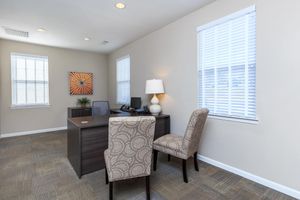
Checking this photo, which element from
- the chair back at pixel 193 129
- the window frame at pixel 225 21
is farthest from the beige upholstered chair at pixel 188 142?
the window frame at pixel 225 21

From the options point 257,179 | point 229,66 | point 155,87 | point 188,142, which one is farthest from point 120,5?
point 257,179

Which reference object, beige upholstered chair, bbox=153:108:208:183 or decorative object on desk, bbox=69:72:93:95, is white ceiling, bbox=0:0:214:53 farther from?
beige upholstered chair, bbox=153:108:208:183

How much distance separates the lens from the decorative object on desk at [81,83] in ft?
17.5

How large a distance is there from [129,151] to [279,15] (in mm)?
2315

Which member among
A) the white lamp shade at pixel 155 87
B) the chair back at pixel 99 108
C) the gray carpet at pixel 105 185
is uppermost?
the white lamp shade at pixel 155 87

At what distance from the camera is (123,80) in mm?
5109

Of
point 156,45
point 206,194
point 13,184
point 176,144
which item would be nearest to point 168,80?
point 156,45

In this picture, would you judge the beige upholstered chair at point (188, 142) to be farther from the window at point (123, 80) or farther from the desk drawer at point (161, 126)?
the window at point (123, 80)

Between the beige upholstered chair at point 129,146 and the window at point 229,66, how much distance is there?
141cm

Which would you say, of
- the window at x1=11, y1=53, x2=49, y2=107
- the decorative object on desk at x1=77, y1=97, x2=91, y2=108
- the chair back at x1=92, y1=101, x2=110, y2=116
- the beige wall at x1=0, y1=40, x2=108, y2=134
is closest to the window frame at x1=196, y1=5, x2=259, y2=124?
the chair back at x1=92, y1=101, x2=110, y2=116

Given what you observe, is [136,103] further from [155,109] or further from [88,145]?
[88,145]

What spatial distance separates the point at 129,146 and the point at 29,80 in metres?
4.60

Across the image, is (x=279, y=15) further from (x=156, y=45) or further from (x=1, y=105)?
(x=1, y=105)

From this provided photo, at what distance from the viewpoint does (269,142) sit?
202 centimetres
